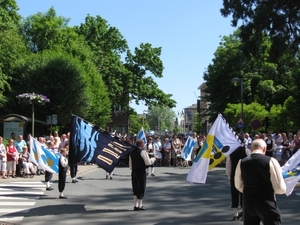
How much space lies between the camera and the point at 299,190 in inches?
637

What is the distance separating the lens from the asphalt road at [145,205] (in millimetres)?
10711

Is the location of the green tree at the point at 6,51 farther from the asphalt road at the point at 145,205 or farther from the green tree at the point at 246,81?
the green tree at the point at 246,81

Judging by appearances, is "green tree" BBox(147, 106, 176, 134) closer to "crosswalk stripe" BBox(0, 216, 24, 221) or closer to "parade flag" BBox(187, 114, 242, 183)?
"parade flag" BBox(187, 114, 242, 183)

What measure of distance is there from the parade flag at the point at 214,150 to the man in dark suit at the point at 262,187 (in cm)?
394

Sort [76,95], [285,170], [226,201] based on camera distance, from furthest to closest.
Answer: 1. [76,95]
2. [226,201]
3. [285,170]

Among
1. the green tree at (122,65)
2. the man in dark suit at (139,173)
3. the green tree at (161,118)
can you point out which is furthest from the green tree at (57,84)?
the green tree at (161,118)

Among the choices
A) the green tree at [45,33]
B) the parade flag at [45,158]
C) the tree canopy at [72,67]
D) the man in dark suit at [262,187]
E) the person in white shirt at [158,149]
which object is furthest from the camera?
the green tree at [45,33]

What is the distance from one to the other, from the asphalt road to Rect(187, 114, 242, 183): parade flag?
917 millimetres

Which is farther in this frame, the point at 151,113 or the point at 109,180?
the point at 151,113

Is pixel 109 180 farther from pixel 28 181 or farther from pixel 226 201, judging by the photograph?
pixel 226 201

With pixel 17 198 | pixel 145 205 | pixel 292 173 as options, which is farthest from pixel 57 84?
pixel 292 173

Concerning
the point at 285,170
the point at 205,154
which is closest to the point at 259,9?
the point at 205,154

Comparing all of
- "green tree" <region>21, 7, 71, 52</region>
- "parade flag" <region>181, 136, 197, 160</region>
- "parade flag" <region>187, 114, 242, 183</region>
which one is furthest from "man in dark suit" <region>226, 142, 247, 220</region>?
"green tree" <region>21, 7, 71, 52</region>

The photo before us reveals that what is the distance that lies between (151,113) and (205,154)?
162 m
